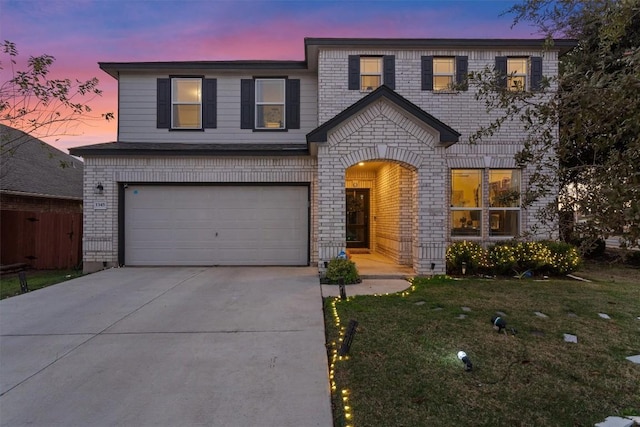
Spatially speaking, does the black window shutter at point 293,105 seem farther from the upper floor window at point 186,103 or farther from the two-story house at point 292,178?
the upper floor window at point 186,103

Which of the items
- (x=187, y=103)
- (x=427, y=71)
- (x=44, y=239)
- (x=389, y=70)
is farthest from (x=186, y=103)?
(x=427, y=71)

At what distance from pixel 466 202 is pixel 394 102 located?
12.9 feet

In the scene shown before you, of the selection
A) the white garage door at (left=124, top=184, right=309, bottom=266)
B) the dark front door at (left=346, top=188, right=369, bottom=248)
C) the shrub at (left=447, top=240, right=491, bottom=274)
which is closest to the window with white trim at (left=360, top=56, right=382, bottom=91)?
the white garage door at (left=124, top=184, right=309, bottom=266)

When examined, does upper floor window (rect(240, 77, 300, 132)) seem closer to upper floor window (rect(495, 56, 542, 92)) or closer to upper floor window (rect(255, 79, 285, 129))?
upper floor window (rect(255, 79, 285, 129))

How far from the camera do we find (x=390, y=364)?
4.09 meters

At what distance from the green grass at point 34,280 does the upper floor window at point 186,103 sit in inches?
205

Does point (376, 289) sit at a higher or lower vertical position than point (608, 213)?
lower

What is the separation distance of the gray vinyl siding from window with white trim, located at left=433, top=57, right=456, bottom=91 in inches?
145

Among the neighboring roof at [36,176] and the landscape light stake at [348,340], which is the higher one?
the neighboring roof at [36,176]

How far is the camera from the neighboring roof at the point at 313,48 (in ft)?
34.9

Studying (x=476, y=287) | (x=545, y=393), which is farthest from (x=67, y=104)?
Result: (x=476, y=287)

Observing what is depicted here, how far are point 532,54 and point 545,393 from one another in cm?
1064

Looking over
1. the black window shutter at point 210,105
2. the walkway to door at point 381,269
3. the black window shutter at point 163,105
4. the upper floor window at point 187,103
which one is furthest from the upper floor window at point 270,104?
the walkway to door at point 381,269

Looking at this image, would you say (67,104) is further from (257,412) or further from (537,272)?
(537,272)
